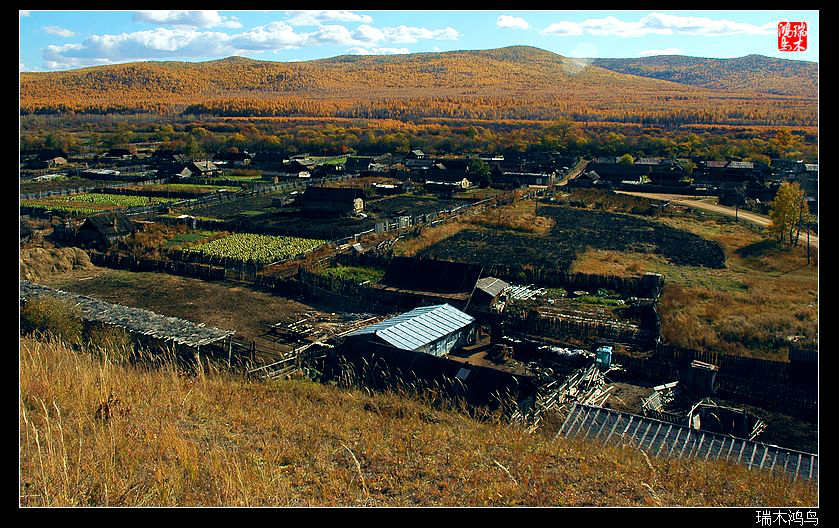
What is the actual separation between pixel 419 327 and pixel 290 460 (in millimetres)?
11198

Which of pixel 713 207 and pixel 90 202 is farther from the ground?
pixel 90 202

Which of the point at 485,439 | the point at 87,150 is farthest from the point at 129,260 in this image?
the point at 87,150

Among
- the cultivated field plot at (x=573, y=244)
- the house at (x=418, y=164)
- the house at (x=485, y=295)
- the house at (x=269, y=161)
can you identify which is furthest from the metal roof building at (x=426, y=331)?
the house at (x=269, y=161)

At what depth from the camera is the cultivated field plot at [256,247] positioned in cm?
3081

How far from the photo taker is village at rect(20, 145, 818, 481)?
13.1 m

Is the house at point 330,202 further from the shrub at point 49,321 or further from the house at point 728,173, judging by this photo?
the house at point 728,173

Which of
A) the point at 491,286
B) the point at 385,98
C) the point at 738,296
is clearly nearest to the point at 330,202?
the point at 491,286

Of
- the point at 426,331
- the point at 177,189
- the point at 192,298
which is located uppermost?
the point at 177,189

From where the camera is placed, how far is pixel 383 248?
3222cm

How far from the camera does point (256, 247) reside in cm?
3303

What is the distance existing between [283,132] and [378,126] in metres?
16.3

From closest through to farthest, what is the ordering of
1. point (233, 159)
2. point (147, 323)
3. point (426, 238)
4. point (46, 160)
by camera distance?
point (147, 323) < point (426, 238) < point (46, 160) < point (233, 159)

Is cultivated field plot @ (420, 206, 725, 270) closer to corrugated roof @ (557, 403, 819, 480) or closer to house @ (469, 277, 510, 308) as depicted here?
house @ (469, 277, 510, 308)

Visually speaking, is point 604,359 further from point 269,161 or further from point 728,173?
point 269,161
